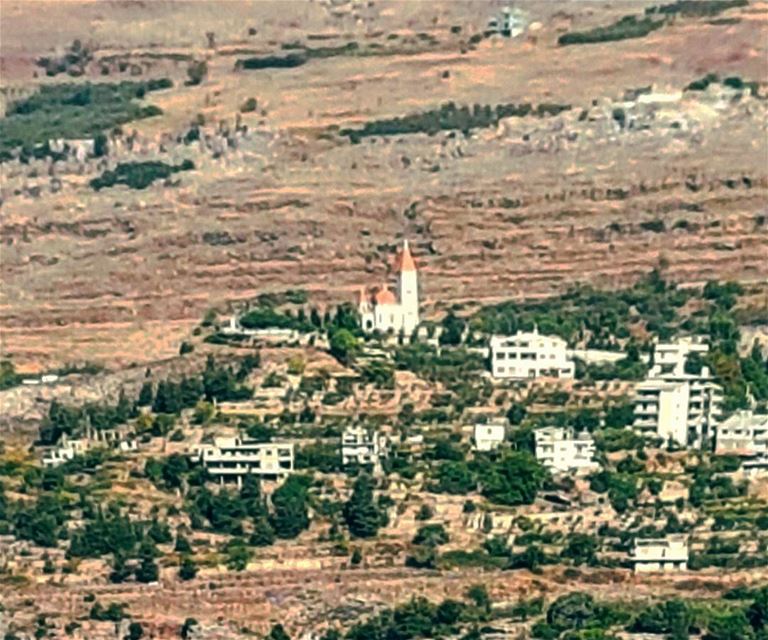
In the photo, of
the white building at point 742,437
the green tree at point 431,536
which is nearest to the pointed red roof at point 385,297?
the white building at point 742,437

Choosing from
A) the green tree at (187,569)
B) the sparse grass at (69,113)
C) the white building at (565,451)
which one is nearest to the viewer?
the green tree at (187,569)

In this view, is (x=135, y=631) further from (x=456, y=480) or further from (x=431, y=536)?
(x=456, y=480)

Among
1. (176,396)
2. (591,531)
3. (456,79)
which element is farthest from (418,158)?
(591,531)

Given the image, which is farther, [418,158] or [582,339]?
[418,158]

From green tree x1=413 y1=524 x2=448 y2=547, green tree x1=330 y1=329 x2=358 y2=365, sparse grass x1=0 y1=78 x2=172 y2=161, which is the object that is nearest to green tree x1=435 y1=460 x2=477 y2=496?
green tree x1=413 y1=524 x2=448 y2=547

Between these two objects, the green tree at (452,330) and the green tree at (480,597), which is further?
the green tree at (452,330)

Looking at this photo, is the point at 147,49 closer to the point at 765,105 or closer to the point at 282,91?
the point at 282,91

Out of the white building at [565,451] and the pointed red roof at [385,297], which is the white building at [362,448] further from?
the pointed red roof at [385,297]
